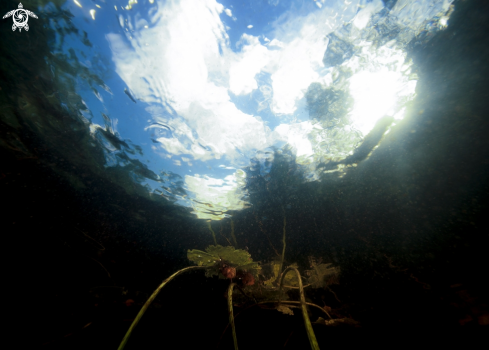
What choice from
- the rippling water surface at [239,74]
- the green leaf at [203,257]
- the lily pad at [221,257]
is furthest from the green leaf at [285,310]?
the rippling water surface at [239,74]

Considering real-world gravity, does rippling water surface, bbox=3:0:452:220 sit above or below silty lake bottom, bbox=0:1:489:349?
above

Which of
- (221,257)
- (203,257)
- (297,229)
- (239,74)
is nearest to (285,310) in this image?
(221,257)

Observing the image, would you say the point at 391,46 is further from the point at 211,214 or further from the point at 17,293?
the point at 17,293

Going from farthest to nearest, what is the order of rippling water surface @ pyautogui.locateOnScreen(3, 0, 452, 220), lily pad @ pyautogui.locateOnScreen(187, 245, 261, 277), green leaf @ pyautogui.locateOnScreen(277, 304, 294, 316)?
rippling water surface @ pyautogui.locateOnScreen(3, 0, 452, 220) → lily pad @ pyautogui.locateOnScreen(187, 245, 261, 277) → green leaf @ pyautogui.locateOnScreen(277, 304, 294, 316)

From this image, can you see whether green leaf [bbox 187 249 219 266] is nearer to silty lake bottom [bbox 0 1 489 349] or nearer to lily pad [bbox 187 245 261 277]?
lily pad [bbox 187 245 261 277]

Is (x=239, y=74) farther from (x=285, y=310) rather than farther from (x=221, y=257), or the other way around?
(x=285, y=310)

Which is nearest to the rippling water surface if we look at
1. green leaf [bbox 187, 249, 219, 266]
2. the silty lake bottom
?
the silty lake bottom

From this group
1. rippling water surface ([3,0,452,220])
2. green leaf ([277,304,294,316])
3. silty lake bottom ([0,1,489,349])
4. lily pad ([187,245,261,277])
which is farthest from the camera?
rippling water surface ([3,0,452,220])

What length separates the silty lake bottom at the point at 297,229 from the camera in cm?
273

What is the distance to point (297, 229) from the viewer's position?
9.91 m

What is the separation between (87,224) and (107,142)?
9.34 metres

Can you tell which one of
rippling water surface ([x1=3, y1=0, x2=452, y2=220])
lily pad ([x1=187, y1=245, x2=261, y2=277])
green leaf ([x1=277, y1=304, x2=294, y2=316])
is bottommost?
green leaf ([x1=277, y1=304, x2=294, y2=316])

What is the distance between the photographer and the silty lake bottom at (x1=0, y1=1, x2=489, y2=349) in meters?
2.73

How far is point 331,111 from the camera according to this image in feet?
21.4
